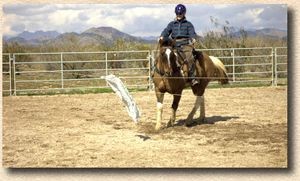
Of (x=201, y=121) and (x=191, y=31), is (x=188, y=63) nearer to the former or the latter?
(x=191, y=31)

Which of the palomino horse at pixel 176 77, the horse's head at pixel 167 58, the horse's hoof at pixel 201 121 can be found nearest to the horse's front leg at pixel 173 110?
the palomino horse at pixel 176 77

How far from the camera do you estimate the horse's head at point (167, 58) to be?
4598mm

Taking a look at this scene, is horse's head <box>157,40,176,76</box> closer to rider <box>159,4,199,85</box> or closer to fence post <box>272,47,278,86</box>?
rider <box>159,4,199,85</box>

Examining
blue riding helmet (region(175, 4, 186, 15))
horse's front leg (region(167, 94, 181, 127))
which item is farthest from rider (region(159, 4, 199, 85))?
horse's front leg (region(167, 94, 181, 127))

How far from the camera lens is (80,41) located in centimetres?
506

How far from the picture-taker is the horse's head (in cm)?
460

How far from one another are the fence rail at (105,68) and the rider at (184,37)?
42 cm

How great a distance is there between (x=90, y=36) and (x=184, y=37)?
2.98ft

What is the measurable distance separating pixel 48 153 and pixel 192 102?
5.11ft

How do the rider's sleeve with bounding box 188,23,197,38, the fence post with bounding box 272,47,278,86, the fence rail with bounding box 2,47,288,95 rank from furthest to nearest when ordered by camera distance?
the fence rail with bounding box 2,47,288,95 → the fence post with bounding box 272,47,278,86 → the rider's sleeve with bounding box 188,23,197,38

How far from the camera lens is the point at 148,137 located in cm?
470

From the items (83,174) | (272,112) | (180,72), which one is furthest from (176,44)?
(83,174)

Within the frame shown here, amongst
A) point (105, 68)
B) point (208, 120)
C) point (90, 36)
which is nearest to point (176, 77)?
point (208, 120)

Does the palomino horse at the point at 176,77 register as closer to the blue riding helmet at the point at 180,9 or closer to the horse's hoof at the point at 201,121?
the horse's hoof at the point at 201,121
